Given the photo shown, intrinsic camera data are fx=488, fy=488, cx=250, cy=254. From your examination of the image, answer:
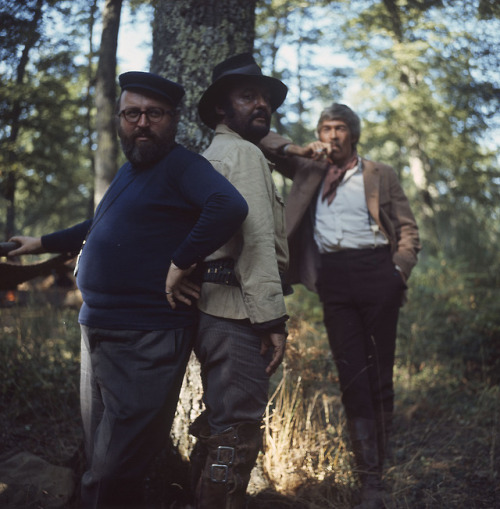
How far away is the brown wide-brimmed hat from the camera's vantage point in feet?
8.09

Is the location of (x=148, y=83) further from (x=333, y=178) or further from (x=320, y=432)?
(x=320, y=432)

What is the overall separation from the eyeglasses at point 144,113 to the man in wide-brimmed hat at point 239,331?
12.0 inches

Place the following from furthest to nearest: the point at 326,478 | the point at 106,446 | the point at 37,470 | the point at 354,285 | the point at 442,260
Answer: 1. the point at 442,260
2. the point at 354,285
3. the point at 326,478
4. the point at 37,470
5. the point at 106,446

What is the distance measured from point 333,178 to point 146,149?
1.69m

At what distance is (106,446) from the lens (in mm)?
2062

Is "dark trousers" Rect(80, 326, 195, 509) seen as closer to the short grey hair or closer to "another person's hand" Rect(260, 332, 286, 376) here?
"another person's hand" Rect(260, 332, 286, 376)

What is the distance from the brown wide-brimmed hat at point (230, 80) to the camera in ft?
8.09

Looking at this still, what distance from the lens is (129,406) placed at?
2.06 m

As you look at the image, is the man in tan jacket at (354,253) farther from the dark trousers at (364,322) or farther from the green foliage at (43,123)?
the green foliage at (43,123)

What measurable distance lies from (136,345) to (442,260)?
281 inches

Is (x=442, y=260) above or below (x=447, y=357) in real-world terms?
above

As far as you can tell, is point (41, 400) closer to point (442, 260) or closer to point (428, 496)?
point (428, 496)

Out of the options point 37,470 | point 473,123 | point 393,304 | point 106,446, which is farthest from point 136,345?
point 473,123

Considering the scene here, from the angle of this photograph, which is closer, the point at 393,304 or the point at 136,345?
the point at 136,345
